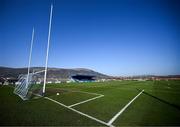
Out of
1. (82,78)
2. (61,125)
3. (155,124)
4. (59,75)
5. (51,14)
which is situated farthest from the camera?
(59,75)

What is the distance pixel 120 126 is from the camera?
6.91 meters

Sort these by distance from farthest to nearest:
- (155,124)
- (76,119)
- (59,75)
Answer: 1. (59,75)
2. (76,119)
3. (155,124)

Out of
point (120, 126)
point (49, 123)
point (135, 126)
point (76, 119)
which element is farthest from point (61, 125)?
point (135, 126)

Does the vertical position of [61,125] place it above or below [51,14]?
below

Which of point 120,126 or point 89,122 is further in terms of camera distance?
point 89,122

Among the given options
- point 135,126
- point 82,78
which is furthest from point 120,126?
point 82,78

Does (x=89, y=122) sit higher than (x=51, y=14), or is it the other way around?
(x=51, y=14)

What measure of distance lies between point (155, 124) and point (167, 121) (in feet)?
3.00

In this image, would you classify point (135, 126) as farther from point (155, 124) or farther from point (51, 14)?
point (51, 14)

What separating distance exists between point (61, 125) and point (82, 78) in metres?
118

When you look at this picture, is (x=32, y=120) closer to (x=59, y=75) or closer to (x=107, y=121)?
(x=107, y=121)

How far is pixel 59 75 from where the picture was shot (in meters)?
173

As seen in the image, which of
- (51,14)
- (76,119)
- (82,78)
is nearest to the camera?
(76,119)

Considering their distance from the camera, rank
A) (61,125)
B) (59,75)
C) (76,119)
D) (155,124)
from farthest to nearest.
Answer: (59,75) < (76,119) < (155,124) < (61,125)
